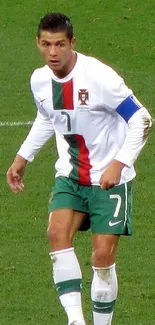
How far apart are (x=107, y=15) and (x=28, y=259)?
36.6 ft

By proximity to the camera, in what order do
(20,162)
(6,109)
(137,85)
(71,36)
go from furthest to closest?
1. (137,85)
2. (6,109)
3. (20,162)
4. (71,36)

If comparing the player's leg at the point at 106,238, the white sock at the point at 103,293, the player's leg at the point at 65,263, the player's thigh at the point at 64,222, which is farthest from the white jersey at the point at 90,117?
the white sock at the point at 103,293

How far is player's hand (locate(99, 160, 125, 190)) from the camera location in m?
7.53

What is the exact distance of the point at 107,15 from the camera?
21.0 m

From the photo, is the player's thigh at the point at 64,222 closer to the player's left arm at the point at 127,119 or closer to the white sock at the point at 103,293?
the white sock at the point at 103,293

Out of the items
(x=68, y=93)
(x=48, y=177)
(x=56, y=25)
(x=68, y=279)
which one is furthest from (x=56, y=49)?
(x=48, y=177)

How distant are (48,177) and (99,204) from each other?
4904 mm

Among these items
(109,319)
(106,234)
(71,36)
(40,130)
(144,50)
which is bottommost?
(144,50)

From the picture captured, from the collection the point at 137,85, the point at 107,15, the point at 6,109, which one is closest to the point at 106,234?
the point at 6,109

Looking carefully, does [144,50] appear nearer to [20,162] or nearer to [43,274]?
[43,274]

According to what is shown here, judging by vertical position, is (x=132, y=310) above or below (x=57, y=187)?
below

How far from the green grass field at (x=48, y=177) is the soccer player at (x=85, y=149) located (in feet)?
3.20

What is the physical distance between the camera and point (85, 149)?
8070 millimetres

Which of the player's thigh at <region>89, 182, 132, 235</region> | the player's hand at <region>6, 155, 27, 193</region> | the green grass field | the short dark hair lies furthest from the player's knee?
the short dark hair
